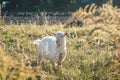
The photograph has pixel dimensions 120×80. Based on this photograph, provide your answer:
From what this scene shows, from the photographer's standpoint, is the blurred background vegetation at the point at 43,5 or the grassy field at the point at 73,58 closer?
the grassy field at the point at 73,58

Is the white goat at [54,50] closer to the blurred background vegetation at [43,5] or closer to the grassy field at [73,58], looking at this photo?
the grassy field at [73,58]

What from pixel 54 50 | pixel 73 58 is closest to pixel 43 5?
pixel 73 58

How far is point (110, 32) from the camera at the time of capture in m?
5.07

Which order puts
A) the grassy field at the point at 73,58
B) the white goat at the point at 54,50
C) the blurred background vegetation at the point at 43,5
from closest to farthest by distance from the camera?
1. the grassy field at the point at 73,58
2. the white goat at the point at 54,50
3. the blurred background vegetation at the point at 43,5

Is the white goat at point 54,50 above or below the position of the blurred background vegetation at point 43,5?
above

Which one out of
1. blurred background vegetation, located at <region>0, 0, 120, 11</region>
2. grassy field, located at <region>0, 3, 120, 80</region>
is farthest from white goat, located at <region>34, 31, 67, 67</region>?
blurred background vegetation, located at <region>0, 0, 120, 11</region>

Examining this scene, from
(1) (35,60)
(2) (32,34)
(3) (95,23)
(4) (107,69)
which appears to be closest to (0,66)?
(3) (95,23)

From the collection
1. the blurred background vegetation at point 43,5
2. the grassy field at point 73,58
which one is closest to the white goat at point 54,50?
the grassy field at point 73,58

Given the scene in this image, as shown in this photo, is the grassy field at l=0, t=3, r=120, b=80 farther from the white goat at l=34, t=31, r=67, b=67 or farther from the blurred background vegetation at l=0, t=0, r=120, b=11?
the blurred background vegetation at l=0, t=0, r=120, b=11

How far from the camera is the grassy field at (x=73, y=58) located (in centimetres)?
395

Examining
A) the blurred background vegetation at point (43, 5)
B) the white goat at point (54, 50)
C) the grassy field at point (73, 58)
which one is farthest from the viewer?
the blurred background vegetation at point (43, 5)

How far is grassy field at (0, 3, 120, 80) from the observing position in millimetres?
3953

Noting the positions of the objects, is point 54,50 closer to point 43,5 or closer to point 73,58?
A: point 73,58

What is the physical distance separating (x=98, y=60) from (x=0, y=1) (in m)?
19.6
